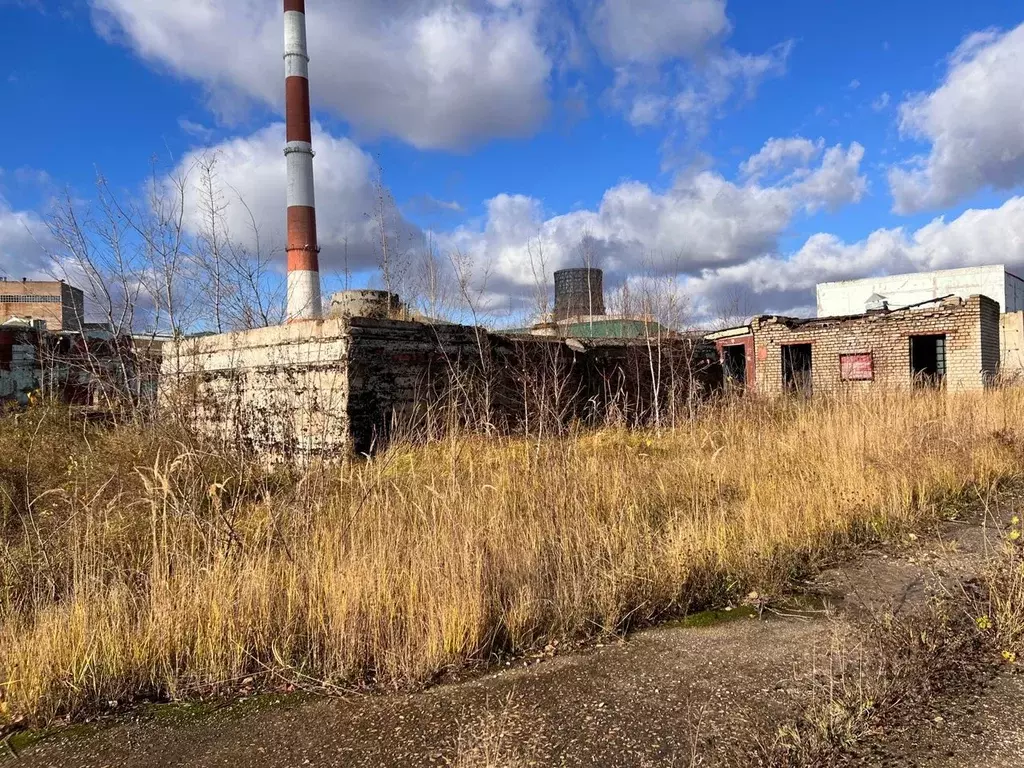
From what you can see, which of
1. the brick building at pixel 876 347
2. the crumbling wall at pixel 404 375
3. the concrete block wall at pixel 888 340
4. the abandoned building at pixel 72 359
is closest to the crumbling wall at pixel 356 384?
the crumbling wall at pixel 404 375

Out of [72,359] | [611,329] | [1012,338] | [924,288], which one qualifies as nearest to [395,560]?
[72,359]

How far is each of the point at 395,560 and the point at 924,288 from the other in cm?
4361

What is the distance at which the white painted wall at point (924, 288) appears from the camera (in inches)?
1436

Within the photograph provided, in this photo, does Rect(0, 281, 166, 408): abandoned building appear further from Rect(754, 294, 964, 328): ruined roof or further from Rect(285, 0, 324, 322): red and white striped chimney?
Rect(754, 294, 964, 328): ruined roof

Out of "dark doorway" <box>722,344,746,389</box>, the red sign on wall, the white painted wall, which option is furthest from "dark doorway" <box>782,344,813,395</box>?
the white painted wall

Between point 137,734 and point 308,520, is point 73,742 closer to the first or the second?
point 137,734

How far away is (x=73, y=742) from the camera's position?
225 cm

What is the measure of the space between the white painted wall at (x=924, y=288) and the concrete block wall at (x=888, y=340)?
19806mm

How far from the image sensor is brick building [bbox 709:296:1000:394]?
1658 cm

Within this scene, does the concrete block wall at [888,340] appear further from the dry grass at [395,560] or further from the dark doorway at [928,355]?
the dry grass at [395,560]

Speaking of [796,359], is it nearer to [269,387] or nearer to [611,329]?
[611,329]

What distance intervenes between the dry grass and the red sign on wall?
1365 centimetres

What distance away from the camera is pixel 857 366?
18297mm

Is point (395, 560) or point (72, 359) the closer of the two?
point (395, 560)
